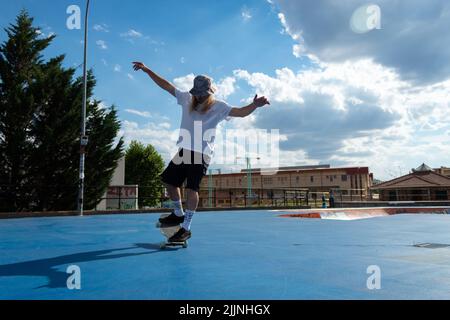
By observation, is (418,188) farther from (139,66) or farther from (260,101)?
(139,66)

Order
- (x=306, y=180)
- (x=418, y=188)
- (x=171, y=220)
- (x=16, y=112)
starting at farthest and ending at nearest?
(x=306, y=180)
(x=418, y=188)
(x=16, y=112)
(x=171, y=220)

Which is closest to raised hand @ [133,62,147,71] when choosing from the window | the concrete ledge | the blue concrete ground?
the blue concrete ground

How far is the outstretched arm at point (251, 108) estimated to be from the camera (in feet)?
10.9

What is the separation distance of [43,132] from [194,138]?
13.8 m

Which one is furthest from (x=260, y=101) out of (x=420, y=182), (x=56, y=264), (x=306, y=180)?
(x=306, y=180)

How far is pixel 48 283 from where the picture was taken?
6.59ft

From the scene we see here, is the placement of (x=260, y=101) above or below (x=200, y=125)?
above

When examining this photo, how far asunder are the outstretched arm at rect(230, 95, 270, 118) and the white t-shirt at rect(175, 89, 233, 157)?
0.33 ft

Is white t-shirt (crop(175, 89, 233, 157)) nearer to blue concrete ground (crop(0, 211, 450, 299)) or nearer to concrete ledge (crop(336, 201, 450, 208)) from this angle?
blue concrete ground (crop(0, 211, 450, 299))

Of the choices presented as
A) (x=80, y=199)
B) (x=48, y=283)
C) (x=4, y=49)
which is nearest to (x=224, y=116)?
Result: (x=48, y=283)

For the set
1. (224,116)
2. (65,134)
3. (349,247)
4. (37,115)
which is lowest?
(349,247)

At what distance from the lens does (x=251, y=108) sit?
10.9 feet
